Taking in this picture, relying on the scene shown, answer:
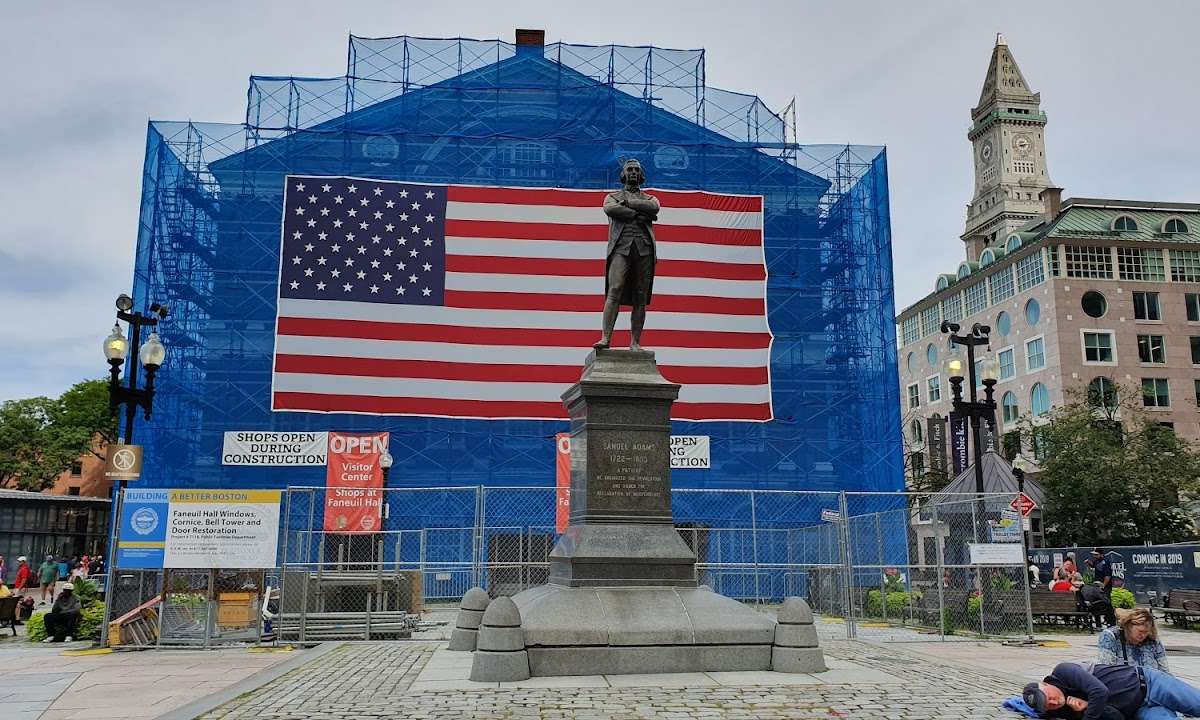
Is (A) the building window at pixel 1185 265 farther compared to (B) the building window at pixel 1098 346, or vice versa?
(A) the building window at pixel 1185 265

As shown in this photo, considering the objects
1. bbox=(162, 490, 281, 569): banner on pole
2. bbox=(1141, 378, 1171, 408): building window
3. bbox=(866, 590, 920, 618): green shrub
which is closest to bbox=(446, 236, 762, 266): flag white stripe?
bbox=(866, 590, 920, 618): green shrub

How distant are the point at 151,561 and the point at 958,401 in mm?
15683

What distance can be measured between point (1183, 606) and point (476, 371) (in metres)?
18.1

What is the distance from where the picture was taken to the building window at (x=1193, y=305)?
57.3 metres

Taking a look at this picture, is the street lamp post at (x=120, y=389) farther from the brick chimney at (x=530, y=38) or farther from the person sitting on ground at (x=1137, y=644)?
the brick chimney at (x=530, y=38)

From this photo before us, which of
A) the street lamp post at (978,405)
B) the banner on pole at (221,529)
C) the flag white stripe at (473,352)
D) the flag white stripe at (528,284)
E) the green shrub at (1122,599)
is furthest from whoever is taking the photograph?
the flag white stripe at (528,284)

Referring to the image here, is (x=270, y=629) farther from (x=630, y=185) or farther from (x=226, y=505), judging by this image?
(x=630, y=185)

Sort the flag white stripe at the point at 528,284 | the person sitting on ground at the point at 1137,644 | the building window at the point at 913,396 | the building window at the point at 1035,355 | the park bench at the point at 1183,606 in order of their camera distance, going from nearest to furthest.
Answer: the person sitting on ground at the point at 1137,644
the park bench at the point at 1183,606
the flag white stripe at the point at 528,284
the building window at the point at 1035,355
the building window at the point at 913,396

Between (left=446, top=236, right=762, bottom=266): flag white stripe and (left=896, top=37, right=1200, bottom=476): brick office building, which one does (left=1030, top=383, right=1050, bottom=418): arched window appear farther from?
(left=446, top=236, right=762, bottom=266): flag white stripe

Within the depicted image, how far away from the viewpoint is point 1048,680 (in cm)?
807

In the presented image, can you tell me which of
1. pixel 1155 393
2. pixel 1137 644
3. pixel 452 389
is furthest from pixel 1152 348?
pixel 1137 644

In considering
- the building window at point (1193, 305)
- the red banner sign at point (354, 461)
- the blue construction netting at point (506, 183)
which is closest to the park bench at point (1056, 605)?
the blue construction netting at point (506, 183)

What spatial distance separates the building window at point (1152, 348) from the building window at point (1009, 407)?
24.1ft

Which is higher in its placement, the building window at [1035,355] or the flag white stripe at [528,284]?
the building window at [1035,355]
